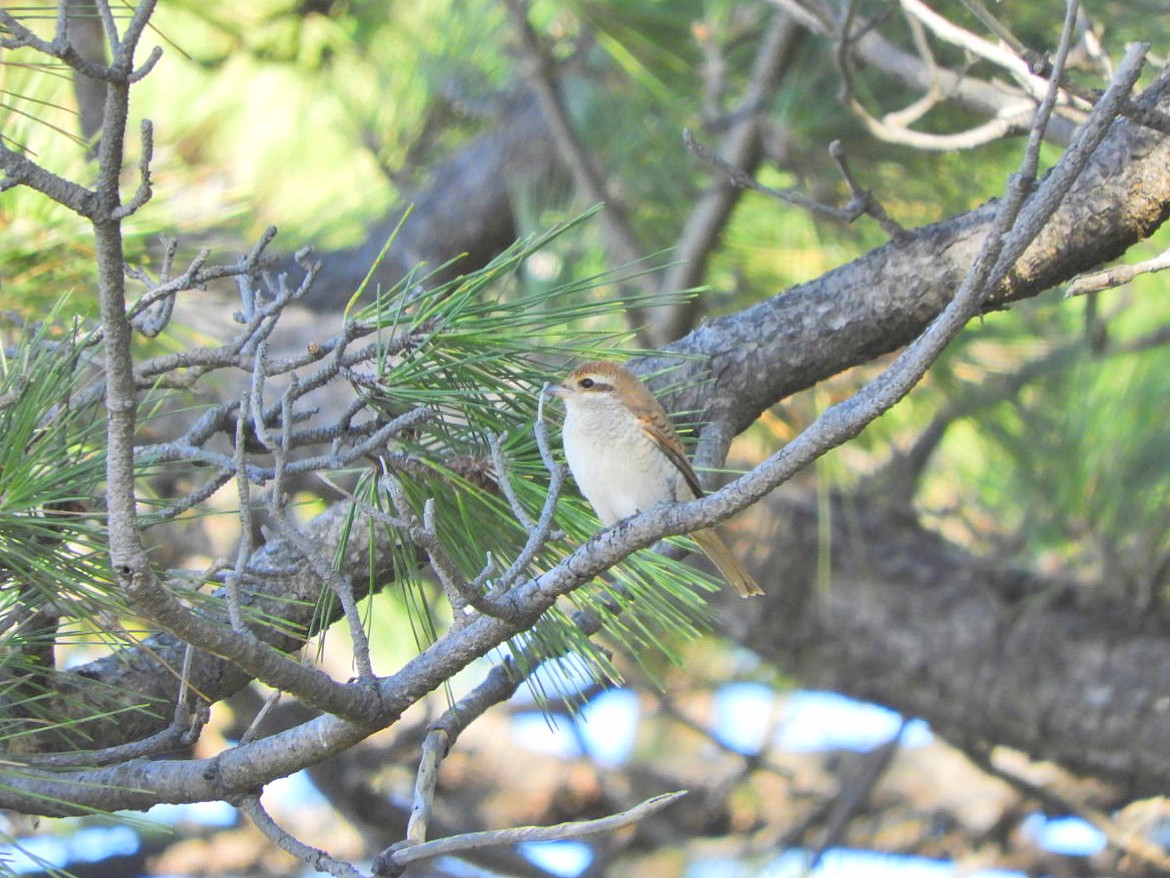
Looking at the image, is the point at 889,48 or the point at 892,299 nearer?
the point at 892,299

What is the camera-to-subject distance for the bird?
81.1 inches

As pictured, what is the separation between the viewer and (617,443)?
208cm

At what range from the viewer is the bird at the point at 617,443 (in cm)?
206

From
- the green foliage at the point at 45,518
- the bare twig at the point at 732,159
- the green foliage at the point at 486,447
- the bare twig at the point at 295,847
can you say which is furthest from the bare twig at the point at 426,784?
the bare twig at the point at 732,159

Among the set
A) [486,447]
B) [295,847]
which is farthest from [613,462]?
[295,847]

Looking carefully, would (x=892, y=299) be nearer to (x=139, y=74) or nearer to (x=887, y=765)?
(x=139, y=74)

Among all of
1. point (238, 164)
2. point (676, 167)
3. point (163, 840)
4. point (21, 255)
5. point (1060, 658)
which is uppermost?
point (238, 164)

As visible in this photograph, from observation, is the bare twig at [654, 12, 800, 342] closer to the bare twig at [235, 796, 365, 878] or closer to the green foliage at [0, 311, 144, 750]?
the green foliage at [0, 311, 144, 750]

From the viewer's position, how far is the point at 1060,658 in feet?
10.9

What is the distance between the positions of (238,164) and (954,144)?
2.83 meters

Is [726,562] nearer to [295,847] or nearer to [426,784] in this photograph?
[426,784]

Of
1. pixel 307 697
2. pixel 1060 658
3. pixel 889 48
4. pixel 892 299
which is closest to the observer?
pixel 307 697

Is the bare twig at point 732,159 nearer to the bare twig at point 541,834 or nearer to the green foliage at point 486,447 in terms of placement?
the green foliage at point 486,447

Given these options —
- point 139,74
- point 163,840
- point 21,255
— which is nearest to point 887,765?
point 163,840
